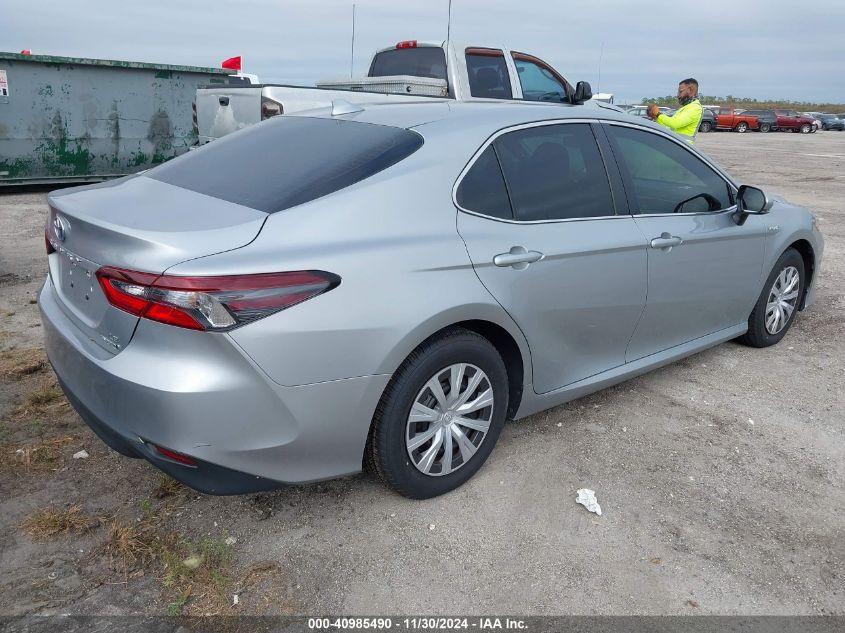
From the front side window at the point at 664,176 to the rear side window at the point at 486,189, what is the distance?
90 cm

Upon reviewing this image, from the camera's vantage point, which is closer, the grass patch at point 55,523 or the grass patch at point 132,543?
the grass patch at point 132,543

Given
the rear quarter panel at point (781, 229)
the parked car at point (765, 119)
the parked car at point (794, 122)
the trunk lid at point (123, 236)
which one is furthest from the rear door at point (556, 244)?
the parked car at point (794, 122)

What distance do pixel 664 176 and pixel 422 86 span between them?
479 cm

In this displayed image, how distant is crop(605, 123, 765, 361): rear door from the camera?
3797mm

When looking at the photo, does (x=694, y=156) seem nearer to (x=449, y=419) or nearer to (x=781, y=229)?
(x=781, y=229)

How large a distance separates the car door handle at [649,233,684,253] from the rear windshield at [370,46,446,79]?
17.7 feet

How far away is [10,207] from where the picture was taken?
9.99m

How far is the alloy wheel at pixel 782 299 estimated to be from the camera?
491cm

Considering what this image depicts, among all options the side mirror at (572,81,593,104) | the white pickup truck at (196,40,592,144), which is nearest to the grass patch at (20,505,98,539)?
the white pickup truck at (196,40,592,144)

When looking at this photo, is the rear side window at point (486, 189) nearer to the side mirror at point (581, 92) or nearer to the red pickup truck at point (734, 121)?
the side mirror at point (581, 92)

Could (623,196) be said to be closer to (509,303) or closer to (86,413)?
(509,303)

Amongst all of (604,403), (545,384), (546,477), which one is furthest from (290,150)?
(604,403)

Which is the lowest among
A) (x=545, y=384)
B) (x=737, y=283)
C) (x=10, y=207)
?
(x=10, y=207)

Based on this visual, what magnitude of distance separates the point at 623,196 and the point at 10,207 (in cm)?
917
